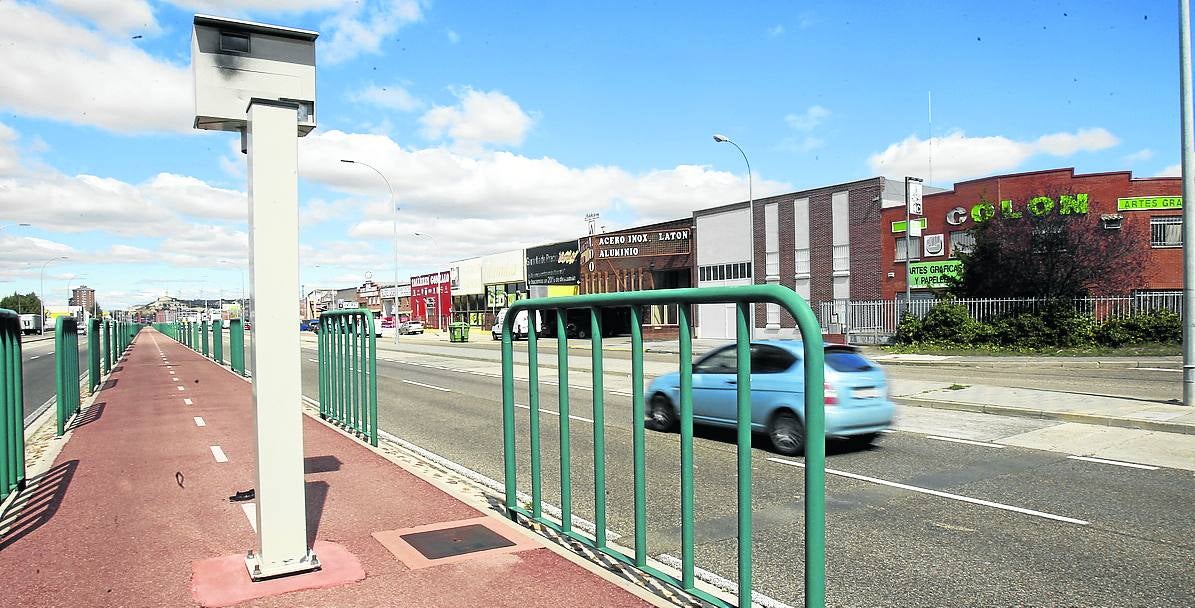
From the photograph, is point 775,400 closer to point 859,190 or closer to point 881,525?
point 881,525

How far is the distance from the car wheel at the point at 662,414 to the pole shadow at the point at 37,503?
4.45 m

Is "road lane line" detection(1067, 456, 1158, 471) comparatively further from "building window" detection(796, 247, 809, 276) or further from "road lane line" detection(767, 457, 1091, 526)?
"building window" detection(796, 247, 809, 276)

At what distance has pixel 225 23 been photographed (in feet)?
14.8

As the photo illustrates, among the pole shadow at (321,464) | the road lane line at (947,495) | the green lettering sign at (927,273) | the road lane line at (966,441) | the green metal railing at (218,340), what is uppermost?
the green lettering sign at (927,273)

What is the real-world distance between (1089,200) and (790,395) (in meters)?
32.6

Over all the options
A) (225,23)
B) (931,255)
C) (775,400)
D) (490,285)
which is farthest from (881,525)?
(490,285)

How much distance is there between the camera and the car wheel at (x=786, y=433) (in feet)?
28.8

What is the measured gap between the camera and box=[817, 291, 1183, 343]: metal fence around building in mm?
27625

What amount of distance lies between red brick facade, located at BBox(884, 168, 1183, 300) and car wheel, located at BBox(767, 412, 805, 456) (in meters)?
25.3

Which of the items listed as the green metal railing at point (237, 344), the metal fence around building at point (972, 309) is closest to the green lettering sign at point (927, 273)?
the metal fence around building at point (972, 309)

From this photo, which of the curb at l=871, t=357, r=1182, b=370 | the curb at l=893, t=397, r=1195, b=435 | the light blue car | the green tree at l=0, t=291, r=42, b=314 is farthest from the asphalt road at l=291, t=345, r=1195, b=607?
the green tree at l=0, t=291, r=42, b=314

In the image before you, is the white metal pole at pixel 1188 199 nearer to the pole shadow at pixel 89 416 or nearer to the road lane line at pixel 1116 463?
the road lane line at pixel 1116 463

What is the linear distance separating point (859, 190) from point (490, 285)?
40321 mm

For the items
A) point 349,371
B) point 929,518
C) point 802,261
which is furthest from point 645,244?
point 929,518
